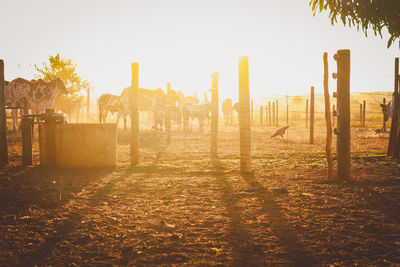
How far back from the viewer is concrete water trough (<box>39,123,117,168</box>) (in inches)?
266

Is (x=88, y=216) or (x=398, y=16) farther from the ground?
(x=398, y=16)

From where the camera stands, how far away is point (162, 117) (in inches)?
698

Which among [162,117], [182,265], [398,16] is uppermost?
[398,16]

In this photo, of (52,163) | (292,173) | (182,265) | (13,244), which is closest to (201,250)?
(182,265)

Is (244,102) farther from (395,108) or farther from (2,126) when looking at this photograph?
(2,126)

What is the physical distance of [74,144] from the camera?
22.2ft

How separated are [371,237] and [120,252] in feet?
7.34

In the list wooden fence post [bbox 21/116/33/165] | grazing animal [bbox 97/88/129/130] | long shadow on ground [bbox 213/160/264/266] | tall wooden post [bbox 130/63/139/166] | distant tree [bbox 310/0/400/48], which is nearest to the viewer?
long shadow on ground [bbox 213/160/264/266]

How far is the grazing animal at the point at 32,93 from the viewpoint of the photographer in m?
14.6

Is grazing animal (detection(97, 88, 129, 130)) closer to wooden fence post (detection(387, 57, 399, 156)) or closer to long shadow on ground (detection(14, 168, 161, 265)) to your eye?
long shadow on ground (detection(14, 168, 161, 265))

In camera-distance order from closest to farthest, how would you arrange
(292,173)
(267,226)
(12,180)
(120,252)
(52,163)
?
(120,252)
(267,226)
(12,180)
(292,173)
(52,163)

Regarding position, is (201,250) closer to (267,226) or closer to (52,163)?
(267,226)

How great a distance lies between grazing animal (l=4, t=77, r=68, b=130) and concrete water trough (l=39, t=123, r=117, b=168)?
9.07m

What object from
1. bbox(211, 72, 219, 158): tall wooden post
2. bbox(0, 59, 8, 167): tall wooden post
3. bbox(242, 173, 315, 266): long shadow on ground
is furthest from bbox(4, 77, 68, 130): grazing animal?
bbox(242, 173, 315, 266): long shadow on ground
